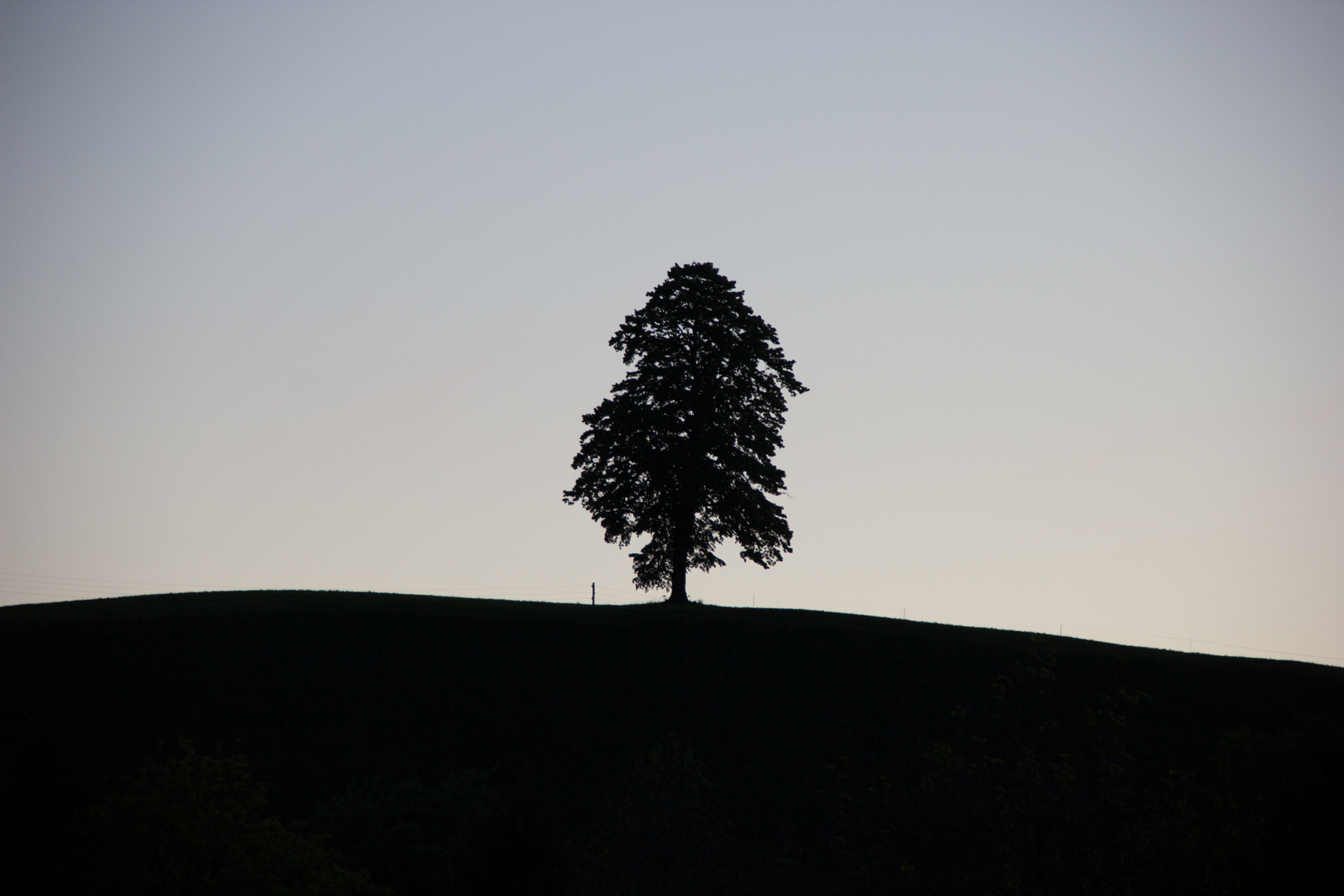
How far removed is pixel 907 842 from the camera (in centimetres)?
1689

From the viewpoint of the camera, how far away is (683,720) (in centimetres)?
3791

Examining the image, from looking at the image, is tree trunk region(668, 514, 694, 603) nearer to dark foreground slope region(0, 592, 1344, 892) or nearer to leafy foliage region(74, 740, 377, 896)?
dark foreground slope region(0, 592, 1344, 892)

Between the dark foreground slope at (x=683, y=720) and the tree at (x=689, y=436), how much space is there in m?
3.69

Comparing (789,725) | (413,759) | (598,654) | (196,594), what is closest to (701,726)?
(789,725)

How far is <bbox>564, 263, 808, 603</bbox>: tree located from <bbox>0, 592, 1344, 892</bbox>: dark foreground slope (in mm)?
3686

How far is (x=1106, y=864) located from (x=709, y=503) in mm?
33295

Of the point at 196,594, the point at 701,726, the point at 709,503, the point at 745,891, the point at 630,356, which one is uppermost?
the point at 630,356

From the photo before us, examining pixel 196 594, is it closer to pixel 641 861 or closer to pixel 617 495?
pixel 617 495

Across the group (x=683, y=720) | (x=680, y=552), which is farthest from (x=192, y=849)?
(x=680, y=552)

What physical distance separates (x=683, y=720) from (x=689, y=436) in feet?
51.6

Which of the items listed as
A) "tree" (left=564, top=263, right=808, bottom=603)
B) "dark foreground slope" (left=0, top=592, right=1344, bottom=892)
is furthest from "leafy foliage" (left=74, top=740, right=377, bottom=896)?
"tree" (left=564, top=263, right=808, bottom=603)

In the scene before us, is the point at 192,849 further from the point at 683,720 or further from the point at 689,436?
the point at 689,436

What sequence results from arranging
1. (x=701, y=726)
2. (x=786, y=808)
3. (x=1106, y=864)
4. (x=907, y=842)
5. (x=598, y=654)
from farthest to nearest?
(x=598, y=654) → (x=701, y=726) → (x=786, y=808) → (x=907, y=842) → (x=1106, y=864)

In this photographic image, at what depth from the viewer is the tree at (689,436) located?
159ft
